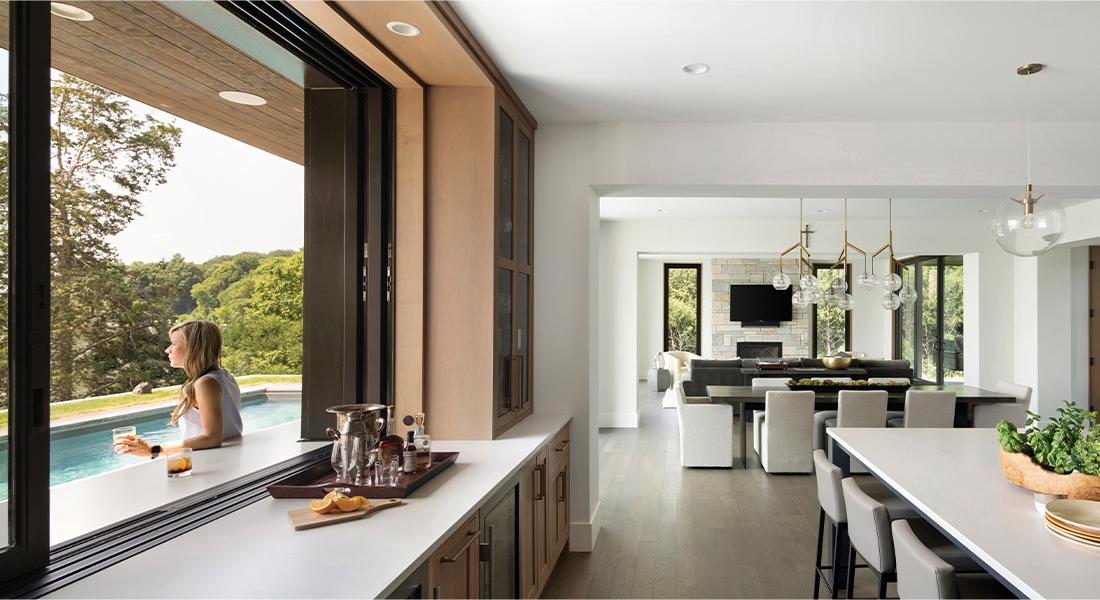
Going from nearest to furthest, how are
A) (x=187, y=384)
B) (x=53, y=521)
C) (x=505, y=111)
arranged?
(x=53, y=521) < (x=187, y=384) < (x=505, y=111)

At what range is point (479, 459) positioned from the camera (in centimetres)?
281

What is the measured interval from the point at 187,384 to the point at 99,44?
1.27m

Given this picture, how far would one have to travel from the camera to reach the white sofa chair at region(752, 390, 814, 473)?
5.96 meters

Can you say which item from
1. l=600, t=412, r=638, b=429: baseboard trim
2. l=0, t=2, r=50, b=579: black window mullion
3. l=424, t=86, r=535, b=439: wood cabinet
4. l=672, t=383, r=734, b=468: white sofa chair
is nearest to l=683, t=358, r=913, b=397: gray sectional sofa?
l=600, t=412, r=638, b=429: baseboard trim

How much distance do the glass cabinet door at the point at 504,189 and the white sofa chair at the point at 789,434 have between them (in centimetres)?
344

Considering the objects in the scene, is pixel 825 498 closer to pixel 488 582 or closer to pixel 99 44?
pixel 488 582

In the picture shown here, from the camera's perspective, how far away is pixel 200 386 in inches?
106

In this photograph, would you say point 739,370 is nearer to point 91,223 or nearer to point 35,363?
point 91,223

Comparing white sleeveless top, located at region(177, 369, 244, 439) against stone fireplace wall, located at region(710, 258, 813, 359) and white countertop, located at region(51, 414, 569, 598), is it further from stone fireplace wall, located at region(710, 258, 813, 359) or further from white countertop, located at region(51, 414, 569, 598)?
stone fireplace wall, located at region(710, 258, 813, 359)

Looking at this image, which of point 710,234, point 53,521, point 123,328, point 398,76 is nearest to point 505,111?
point 398,76

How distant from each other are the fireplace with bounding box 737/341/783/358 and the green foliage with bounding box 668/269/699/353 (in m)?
1.03

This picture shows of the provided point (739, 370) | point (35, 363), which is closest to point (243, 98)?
point (35, 363)

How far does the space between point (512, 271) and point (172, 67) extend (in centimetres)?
183

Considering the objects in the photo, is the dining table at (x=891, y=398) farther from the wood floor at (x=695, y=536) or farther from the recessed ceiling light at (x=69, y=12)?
the recessed ceiling light at (x=69, y=12)
